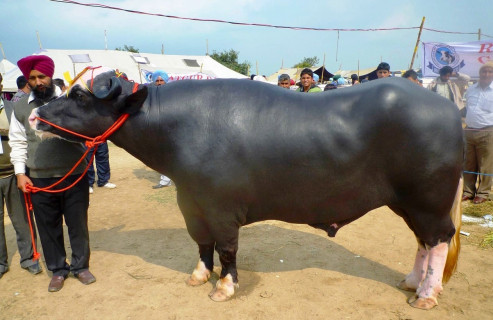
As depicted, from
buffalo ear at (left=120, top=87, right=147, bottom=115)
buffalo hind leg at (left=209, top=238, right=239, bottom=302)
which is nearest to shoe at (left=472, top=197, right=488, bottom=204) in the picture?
buffalo hind leg at (left=209, top=238, right=239, bottom=302)

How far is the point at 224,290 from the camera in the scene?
130 inches

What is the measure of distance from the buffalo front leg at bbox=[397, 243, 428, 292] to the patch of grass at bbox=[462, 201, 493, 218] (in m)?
2.94

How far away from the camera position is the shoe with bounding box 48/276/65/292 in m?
3.52

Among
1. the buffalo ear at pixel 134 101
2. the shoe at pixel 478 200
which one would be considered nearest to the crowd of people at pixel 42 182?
the buffalo ear at pixel 134 101

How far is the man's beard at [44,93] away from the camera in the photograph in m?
3.33

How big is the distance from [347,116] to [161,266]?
9.15 feet

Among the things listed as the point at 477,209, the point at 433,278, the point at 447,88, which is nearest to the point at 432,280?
the point at 433,278

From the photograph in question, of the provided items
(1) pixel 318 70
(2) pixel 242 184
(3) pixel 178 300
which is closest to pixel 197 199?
(2) pixel 242 184

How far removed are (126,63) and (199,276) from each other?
16.6 metres

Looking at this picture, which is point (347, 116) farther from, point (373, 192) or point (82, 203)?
point (82, 203)

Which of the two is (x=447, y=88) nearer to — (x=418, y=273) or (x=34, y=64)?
(x=418, y=273)

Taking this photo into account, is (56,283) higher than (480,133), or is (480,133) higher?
(480,133)

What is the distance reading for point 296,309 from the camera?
313 centimetres

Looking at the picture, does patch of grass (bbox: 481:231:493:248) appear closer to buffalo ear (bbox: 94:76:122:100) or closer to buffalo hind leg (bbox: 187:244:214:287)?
buffalo hind leg (bbox: 187:244:214:287)
